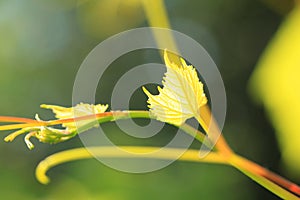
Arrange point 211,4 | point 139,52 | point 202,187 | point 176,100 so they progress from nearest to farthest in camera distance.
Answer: point 176,100, point 202,187, point 211,4, point 139,52

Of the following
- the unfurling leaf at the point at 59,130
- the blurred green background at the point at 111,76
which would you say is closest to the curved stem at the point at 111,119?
the unfurling leaf at the point at 59,130

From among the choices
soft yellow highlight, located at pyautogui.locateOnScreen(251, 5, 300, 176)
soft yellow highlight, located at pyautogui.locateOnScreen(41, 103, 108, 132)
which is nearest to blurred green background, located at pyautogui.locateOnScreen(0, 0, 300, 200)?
soft yellow highlight, located at pyautogui.locateOnScreen(251, 5, 300, 176)

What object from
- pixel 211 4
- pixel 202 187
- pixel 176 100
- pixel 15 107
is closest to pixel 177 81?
pixel 176 100

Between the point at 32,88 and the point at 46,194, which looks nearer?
the point at 46,194

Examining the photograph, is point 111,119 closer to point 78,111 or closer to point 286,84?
point 78,111

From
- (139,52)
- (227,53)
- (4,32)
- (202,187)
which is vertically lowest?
(202,187)

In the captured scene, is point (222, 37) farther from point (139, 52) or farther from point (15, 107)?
point (15, 107)
